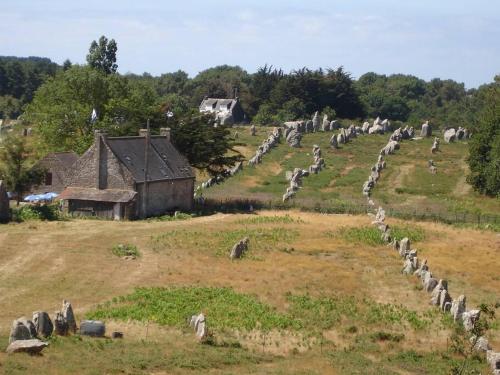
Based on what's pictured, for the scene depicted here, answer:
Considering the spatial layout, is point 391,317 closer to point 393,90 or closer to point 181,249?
point 181,249

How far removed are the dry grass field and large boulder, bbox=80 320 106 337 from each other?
97 centimetres

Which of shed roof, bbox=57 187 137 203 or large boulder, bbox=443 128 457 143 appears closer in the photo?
shed roof, bbox=57 187 137 203

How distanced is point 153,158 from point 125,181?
4556 mm

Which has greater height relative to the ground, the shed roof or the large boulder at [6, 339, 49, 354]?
the shed roof

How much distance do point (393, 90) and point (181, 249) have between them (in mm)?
141275

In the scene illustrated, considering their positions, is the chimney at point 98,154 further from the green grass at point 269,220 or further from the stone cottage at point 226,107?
the stone cottage at point 226,107

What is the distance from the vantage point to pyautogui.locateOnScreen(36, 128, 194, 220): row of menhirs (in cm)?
5838

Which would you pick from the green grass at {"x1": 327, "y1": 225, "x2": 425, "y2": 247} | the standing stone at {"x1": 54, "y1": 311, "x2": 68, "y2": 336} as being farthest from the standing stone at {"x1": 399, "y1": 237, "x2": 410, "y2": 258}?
the standing stone at {"x1": 54, "y1": 311, "x2": 68, "y2": 336}

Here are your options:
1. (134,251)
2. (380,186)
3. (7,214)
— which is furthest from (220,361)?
(380,186)

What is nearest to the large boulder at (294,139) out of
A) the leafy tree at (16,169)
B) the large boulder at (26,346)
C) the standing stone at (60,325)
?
the leafy tree at (16,169)

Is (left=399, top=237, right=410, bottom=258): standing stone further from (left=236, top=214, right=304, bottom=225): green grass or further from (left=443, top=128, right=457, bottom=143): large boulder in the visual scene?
(left=443, top=128, right=457, bottom=143): large boulder

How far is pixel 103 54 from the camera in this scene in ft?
356

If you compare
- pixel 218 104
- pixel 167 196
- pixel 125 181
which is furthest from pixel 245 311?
pixel 218 104

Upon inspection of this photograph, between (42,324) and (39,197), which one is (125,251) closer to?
(42,324)
